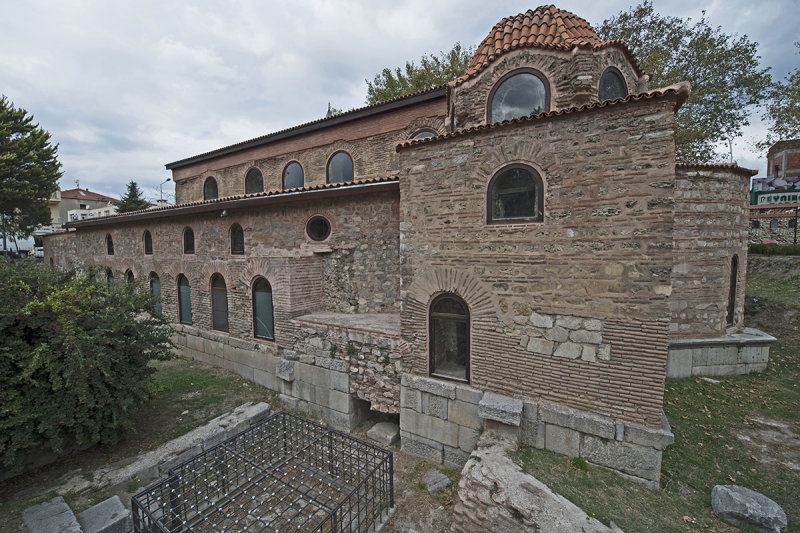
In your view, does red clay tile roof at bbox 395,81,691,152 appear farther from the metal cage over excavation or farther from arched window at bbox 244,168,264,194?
arched window at bbox 244,168,264,194

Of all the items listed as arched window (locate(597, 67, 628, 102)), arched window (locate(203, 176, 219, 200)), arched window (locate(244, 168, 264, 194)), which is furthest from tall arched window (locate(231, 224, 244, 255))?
arched window (locate(597, 67, 628, 102))

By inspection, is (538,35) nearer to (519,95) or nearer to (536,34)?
(536,34)

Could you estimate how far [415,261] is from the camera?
543 cm

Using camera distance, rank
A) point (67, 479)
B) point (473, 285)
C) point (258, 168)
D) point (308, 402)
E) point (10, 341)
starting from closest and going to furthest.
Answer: point (10, 341) → point (67, 479) → point (473, 285) → point (308, 402) → point (258, 168)

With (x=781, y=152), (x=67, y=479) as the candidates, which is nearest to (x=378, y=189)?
(x=67, y=479)

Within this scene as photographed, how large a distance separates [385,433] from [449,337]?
→ 2.37 m

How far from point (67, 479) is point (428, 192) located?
6.91 metres

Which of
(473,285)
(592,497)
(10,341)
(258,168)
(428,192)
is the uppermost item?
(258,168)

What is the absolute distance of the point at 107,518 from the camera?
3.79 m

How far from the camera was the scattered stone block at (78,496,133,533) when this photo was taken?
3670 mm

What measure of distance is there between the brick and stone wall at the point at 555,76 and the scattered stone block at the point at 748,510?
540 cm

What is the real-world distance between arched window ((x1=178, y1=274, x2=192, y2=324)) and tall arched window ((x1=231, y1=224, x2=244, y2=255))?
247cm

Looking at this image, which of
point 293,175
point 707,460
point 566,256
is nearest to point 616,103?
point 566,256

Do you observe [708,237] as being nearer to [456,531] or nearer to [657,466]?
[657,466]
